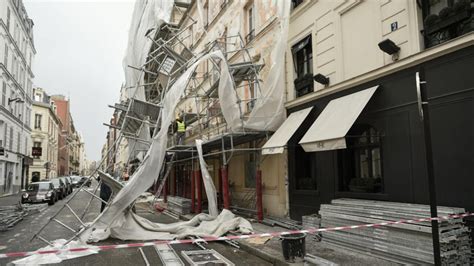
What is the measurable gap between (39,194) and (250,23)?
16.5 meters

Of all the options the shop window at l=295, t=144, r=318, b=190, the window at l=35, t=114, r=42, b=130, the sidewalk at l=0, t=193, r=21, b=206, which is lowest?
the sidewalk at l=0, t=193, r=21, b=206

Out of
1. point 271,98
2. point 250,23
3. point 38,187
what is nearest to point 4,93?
point 38,187

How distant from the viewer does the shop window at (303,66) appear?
37.5 feet

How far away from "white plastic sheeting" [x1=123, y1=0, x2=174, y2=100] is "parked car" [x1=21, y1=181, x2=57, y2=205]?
892 centimetres

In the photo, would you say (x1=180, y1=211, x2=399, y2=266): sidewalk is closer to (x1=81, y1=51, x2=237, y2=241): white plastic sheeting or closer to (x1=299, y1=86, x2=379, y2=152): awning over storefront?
(x1=299, y1=86, x2=379, y2=152): awning over storefront

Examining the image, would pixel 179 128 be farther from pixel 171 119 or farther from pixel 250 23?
pixel 171 119

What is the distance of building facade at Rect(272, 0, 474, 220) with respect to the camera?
263 inches

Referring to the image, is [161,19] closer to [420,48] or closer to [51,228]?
[51,228]

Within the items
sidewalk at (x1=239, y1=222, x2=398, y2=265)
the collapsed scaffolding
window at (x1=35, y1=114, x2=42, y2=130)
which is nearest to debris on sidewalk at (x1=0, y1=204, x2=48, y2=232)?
the collapsed scaffolding

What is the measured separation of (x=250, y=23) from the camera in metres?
15.8

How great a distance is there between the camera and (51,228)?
12242 millimetres

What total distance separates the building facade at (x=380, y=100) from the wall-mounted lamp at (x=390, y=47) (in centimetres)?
2

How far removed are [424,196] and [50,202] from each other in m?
21.9

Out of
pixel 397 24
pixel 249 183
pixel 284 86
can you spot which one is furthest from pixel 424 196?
pixel 249 183
